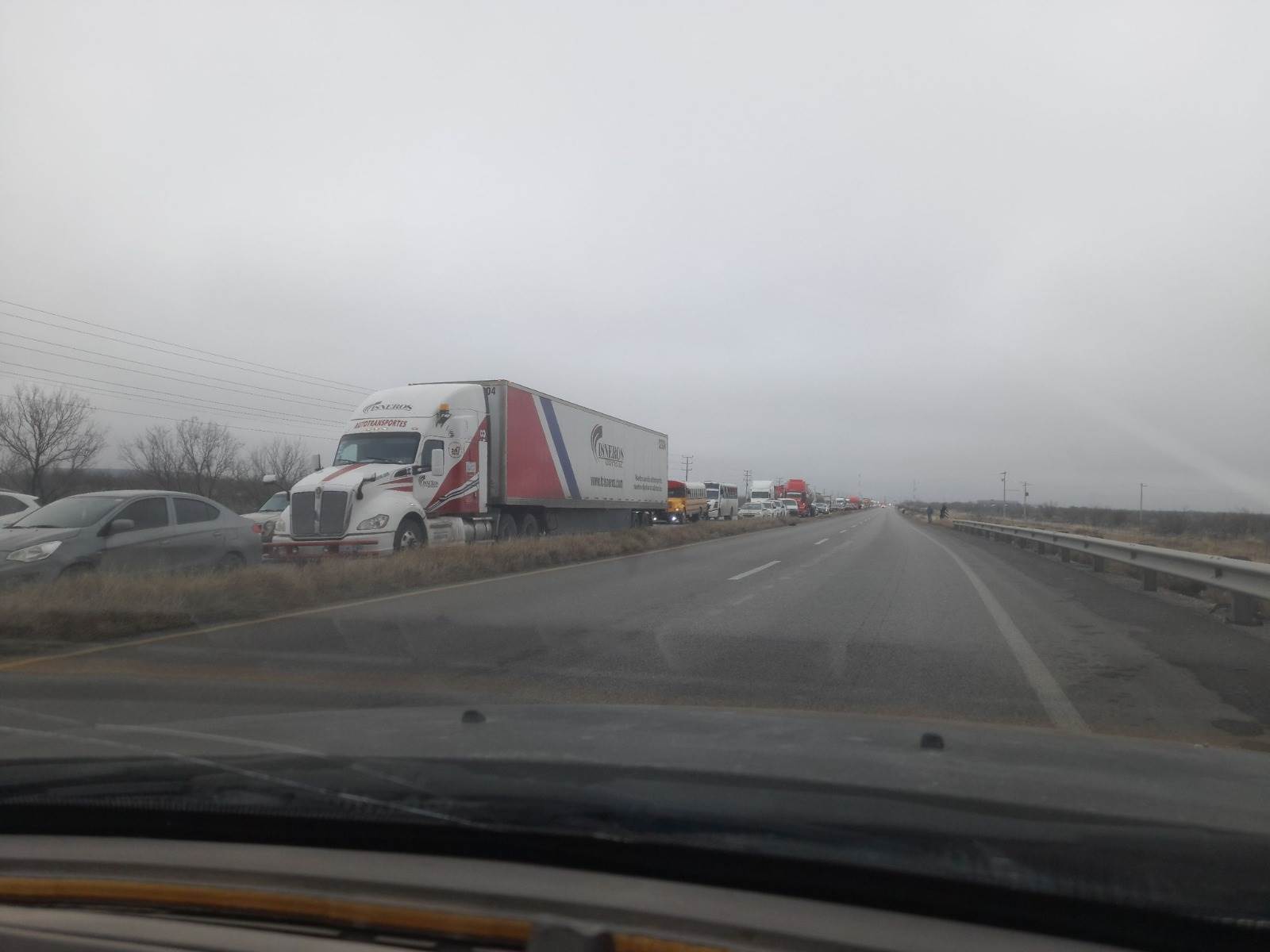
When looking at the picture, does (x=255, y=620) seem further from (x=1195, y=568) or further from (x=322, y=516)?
(x=1195, y=568)

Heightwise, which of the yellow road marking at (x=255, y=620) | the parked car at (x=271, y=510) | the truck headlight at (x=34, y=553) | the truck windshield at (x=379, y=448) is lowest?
the yellow road marking at (x=255, y=620)

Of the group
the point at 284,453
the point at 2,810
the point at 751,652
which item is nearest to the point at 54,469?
the point at 284,453

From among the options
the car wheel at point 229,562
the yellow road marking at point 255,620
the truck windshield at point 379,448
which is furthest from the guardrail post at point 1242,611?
the truck windshield at point 379,448

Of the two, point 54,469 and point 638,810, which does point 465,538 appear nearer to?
point 638,810

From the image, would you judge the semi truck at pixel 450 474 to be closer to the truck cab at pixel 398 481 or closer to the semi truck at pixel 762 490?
the truck cab at pixel 398 481

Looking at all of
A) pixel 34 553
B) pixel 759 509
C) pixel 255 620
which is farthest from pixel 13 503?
pixel 759 509

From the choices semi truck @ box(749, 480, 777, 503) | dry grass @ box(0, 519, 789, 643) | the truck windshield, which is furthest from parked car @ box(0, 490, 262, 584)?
semi truck @ box(749, 480, 777, 503)

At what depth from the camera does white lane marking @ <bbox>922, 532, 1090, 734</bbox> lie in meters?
5.91

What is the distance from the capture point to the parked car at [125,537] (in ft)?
34.8

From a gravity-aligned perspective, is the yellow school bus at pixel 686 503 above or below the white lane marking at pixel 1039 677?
above

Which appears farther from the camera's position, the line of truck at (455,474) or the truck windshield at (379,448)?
the truck windshield at (379,448)

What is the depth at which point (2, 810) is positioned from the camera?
271cm

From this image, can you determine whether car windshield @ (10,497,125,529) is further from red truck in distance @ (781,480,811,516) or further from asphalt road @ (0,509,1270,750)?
red truck in distance @ (781,480,811,516)

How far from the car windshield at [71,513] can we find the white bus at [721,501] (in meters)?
52.2
